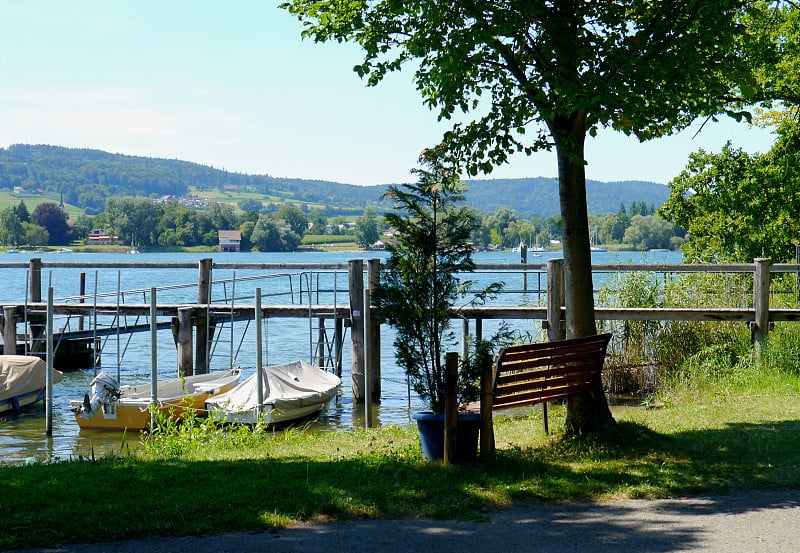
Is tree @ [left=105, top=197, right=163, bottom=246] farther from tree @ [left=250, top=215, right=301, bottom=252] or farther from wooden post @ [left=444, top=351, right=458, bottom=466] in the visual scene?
wooden post @ [left=444, top=351, right=458, bottom=466]

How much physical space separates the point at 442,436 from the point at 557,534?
7.13 feet

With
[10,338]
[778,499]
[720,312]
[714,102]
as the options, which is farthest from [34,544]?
[10,338]

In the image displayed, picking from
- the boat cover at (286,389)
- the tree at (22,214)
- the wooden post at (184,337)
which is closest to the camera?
the boat cover at (286,389)

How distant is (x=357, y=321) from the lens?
764 inches

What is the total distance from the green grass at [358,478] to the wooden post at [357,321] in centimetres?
879

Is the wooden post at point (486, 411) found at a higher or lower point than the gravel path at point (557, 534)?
higher

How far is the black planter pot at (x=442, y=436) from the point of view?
312 inches

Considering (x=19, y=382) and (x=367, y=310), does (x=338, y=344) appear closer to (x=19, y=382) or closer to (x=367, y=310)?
(x=19, y=382)

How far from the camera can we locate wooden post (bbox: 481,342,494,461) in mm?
7934

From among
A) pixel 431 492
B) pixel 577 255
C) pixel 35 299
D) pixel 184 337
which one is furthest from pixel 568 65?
pixel 35 299

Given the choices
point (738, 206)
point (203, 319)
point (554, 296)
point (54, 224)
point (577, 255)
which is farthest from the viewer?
point (54, 224)

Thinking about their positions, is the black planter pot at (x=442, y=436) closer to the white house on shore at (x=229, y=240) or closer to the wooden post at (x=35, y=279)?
the wooden post at (x=35, y=279)

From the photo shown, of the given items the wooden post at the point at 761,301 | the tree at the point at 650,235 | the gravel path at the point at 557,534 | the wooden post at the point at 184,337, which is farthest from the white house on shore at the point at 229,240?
the gravel path at the point at 557,534

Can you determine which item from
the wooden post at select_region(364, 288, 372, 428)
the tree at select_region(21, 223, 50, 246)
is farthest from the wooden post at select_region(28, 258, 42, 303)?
the tree at select_region(21, 223, 50, 246)
